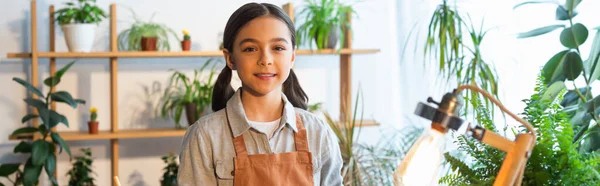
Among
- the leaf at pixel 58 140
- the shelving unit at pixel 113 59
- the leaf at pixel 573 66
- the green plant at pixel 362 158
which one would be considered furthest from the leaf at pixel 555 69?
the leaf at pixel 58 140

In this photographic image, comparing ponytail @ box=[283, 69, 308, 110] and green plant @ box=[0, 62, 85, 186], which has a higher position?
ponytail @ box=[283, 69, 308, 110]

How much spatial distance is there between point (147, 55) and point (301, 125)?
2.26m

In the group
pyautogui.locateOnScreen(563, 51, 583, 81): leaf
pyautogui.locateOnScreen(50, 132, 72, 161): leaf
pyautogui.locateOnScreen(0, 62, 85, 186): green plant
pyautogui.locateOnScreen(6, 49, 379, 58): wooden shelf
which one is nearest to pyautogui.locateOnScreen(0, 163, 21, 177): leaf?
pyautogui.locateOnScreen(0, 62, 85, 186): green plant

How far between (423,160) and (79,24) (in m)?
3.06

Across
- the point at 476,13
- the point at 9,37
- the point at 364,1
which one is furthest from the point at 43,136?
the point at 476,13

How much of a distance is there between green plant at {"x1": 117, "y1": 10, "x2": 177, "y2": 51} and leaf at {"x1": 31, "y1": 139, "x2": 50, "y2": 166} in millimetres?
630

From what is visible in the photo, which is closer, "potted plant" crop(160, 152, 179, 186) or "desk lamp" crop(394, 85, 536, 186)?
"desk lamp" crop(394, 85, 536, 186)

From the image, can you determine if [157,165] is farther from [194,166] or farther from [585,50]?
[194,166]

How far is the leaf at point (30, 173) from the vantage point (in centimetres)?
380

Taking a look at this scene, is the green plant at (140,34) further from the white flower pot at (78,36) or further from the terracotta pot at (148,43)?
the white flower pot at (78,36)

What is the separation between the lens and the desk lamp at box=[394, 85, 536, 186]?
42.7 inches

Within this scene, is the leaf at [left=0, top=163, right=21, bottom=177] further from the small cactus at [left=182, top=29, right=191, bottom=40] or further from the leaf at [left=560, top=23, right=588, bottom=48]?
the leaf at [left=560, top=23, right=588, bottom=48]

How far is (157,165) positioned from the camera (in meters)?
4.35

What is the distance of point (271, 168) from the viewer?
1.77 meters
